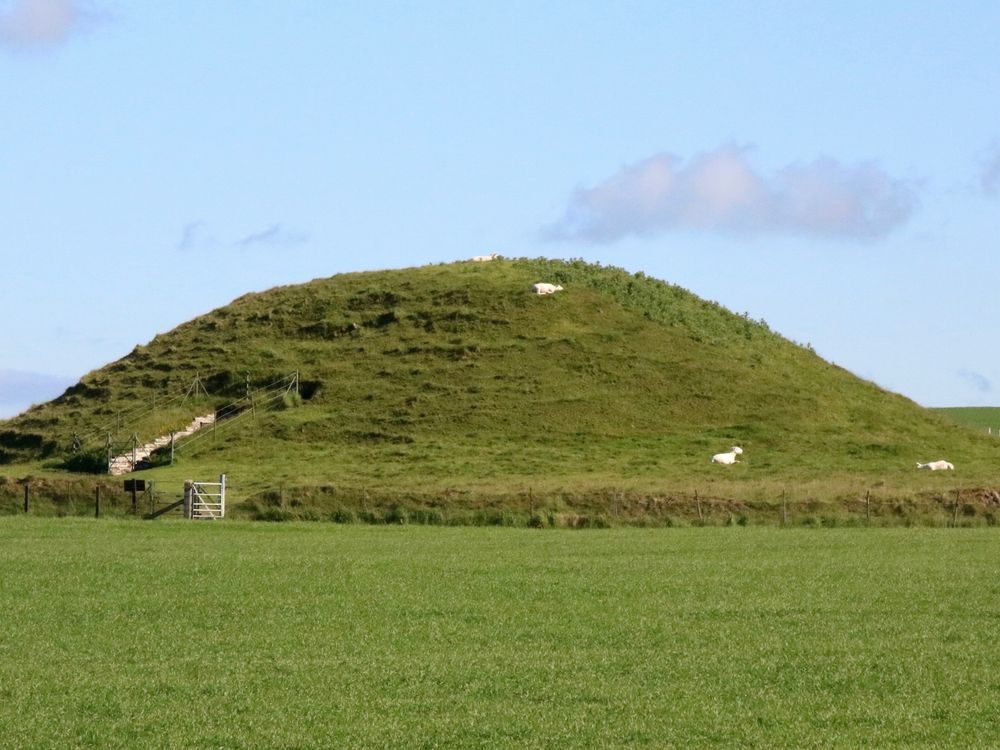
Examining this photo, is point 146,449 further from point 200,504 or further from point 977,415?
point 977,415

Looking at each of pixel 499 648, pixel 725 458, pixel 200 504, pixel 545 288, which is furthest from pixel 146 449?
pixel 499 648

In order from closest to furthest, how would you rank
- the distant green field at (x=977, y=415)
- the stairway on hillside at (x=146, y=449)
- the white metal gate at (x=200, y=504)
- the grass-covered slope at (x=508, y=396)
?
1. the white metal gate at (x=200, y=504)
2. the grass-covered slope at (x=508, y=396)
3. the stairway on hillside at (x=146, y=449)
4. the distant green field at (x=977, y=415)

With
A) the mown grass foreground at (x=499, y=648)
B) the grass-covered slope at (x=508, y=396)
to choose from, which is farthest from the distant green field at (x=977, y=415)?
the mown grass foreground at (x=499, y=648)

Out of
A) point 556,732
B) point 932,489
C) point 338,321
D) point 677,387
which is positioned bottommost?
point 556,732

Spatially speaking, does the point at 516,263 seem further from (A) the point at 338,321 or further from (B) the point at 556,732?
(B) the point at 556,732

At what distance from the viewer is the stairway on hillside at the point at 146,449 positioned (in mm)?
75500

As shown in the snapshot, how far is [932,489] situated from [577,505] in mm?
14080

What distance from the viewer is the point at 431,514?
173 ft

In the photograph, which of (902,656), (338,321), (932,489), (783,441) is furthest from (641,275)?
(902,656)

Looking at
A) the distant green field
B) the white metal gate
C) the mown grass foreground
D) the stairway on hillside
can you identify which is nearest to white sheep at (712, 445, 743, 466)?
the white metal gate

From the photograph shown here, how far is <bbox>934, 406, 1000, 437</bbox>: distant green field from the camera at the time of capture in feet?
449

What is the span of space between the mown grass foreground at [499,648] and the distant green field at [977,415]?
103m

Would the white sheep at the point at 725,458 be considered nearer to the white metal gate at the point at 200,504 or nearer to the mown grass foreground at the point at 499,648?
the white metal gate at the point at 200,504

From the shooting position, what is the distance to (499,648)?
71.6 ft
